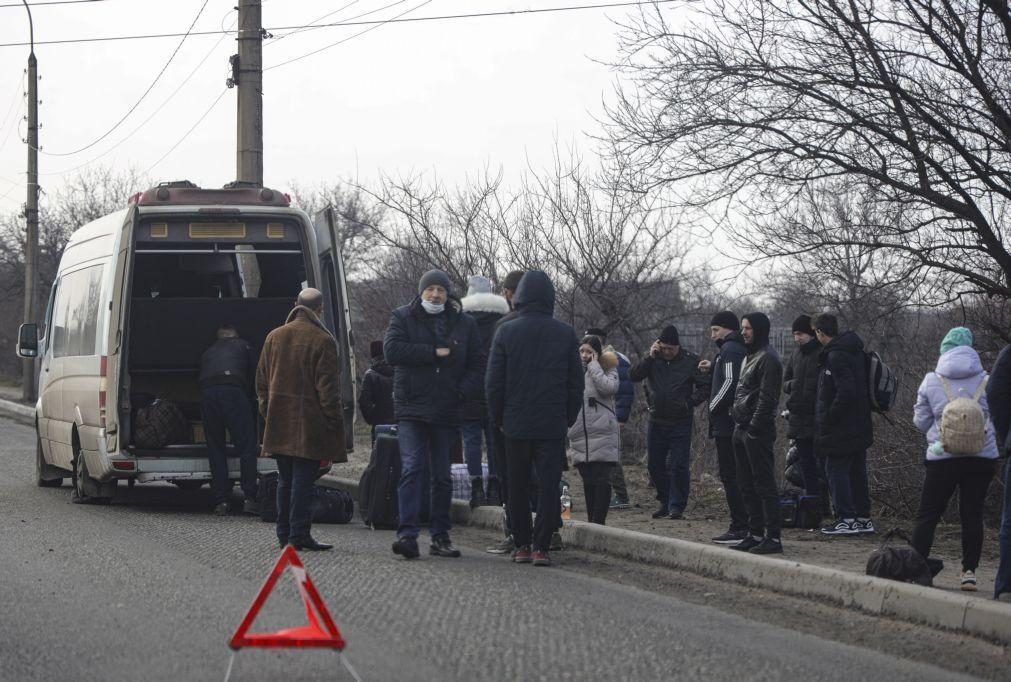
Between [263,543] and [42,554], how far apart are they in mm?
1513

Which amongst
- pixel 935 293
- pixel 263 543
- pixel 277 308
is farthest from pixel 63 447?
pixel 935 293

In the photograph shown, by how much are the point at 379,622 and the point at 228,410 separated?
5493 mm

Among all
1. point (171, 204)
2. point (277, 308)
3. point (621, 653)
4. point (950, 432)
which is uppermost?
point (171, 204)

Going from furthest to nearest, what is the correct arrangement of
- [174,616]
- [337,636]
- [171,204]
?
[171,204] < [174,616] < [337,636]

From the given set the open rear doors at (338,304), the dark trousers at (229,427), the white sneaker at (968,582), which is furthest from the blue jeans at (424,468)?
the white sneaker at (968,582)

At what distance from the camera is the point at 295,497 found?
31.2ft

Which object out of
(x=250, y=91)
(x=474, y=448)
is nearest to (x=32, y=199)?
(x=250, y=91)

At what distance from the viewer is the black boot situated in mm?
11555

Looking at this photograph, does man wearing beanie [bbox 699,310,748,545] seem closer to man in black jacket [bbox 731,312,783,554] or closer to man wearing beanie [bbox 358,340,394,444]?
man in black jacket [bbox 731,312,783,554]

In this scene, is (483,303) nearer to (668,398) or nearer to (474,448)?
(474,448)

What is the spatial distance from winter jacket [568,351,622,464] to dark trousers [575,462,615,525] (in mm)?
67

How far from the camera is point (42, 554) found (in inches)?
365

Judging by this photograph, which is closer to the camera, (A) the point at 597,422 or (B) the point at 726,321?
(A) the point at 597,422

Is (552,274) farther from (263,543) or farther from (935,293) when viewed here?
(263,543)
